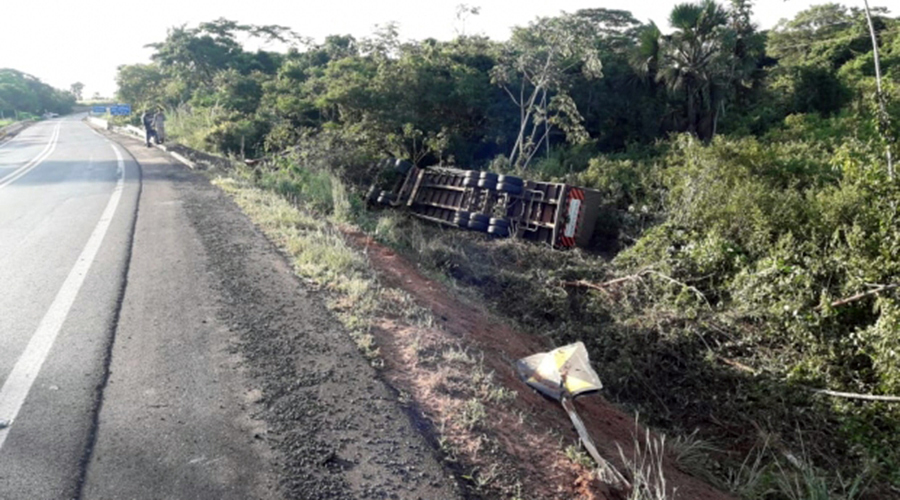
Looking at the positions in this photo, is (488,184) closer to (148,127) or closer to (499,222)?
(499,222)

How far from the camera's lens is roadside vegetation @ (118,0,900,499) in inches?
264

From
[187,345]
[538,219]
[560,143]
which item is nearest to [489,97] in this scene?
[560,143]

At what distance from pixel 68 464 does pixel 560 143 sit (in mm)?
21219

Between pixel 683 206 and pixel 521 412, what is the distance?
8.31 metres

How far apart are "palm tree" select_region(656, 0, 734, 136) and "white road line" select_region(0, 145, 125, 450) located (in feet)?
62.2

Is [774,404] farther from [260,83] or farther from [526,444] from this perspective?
[260,83]

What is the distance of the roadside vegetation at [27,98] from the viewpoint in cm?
6925

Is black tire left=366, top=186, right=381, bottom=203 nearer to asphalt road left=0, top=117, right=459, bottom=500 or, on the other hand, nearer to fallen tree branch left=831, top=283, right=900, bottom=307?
asphalt road left=0, top=117, right=459, bottom=500

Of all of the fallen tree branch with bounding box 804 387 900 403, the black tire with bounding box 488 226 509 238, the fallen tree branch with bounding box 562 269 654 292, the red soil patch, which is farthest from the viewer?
the black tire with bounding box 488 226 509 238

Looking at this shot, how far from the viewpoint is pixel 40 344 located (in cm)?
483

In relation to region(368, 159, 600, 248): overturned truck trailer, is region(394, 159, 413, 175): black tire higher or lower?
higher

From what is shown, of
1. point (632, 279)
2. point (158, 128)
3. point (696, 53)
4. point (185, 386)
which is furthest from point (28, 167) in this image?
point (696, 53)

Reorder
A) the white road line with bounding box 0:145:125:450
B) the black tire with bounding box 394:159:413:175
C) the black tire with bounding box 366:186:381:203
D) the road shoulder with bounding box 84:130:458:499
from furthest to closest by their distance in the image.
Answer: the black tire with bounding box 394:159:413:175, the black tire with bounding box 366:186:381:203, the white road line with bounding box 0:145:125:450, the road shoulder with bounding box 84:130:458:499

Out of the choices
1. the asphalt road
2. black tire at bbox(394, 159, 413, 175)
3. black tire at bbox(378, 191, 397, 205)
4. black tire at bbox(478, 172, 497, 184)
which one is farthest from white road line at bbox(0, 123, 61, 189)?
black tire at bbox(478, 172, 497, 184)
